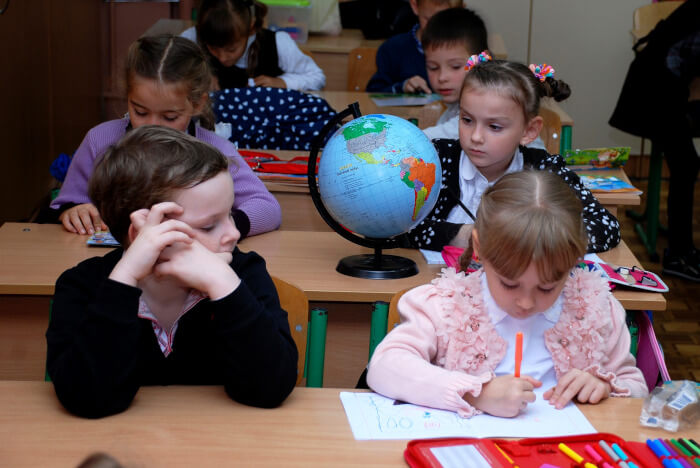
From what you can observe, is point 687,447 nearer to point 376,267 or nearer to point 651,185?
point 376,267

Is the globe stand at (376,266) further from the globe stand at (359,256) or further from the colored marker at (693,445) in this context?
the colored marker at (693,445)

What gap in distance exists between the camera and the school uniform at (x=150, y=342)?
1356 millimetres

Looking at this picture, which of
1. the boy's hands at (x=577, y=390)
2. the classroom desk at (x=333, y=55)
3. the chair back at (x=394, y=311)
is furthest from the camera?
the classroom desk at (x=333, y=55)

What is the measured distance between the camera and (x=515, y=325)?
1609 mm

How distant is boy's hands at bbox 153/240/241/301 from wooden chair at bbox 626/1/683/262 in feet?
12.5

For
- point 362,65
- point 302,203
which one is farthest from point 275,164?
point 362,65

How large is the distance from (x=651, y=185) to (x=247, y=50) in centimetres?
237

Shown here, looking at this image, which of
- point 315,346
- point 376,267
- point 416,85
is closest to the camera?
point 315,346

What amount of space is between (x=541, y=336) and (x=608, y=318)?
0.42 ft

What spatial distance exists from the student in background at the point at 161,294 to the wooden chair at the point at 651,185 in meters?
3.72

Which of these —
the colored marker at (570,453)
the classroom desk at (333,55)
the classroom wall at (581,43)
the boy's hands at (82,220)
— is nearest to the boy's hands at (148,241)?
the colored marker at (570,453)

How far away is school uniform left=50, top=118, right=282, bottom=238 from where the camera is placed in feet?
8.27

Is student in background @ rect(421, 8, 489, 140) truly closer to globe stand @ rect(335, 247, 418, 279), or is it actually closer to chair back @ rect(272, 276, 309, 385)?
globe stand @ rect(335, 247, 418, 279)

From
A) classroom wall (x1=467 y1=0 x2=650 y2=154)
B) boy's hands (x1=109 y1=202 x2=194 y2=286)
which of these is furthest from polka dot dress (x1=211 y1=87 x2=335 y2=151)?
classroom wall (x1=467 y1=0 x2=650 y2=154)
